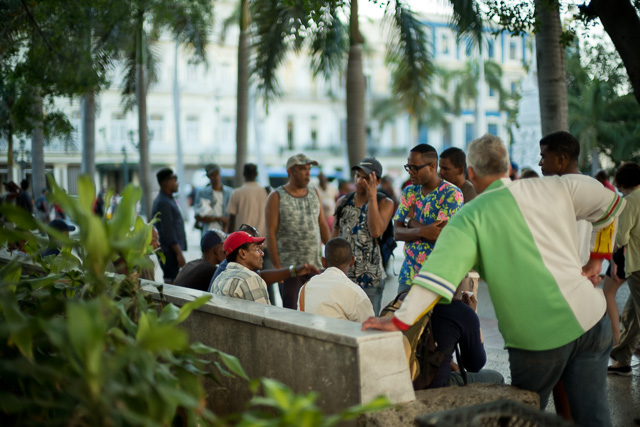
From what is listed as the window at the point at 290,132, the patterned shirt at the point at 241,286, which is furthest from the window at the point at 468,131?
the patterned shirt at the point at 241,286

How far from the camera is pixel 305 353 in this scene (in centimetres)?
402

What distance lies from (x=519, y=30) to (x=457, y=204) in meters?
3.18

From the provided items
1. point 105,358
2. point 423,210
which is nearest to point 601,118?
point 423,210

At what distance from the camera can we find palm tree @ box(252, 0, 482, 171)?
16.5 meters

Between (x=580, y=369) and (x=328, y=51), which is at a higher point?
(x=328, y=51)

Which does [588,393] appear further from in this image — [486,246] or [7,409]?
[7,409]

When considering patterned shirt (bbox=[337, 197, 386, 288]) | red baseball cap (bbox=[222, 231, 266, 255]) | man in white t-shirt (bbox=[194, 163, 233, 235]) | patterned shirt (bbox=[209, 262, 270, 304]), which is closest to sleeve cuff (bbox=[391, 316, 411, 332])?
patterned shirt (bbox=[209, 262, 270, 304])

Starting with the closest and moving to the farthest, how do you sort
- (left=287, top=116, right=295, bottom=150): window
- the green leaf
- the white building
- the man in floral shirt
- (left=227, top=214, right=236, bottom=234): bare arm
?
the green leaf → the man in floral shirt → (left=227, top=214, right=236, bottom=234): bare arm → the white building → (left=287, top=116, right=295, bottom=150): window

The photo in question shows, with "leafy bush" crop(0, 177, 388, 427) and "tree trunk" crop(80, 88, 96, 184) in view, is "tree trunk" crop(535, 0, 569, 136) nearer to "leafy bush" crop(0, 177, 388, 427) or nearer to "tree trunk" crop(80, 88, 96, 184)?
"leafy bush" crop(0, 177, 388, 427)

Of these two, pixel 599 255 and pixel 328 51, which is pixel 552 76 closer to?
pixel 599 255

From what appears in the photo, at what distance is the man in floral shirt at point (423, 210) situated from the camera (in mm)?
5941

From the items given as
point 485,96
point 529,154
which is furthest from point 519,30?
point 485,96

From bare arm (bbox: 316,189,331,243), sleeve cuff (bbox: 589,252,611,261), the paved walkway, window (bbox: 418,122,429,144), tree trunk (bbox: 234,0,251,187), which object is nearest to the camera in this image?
sleeve cuff (bbox: 589,252,611,261)

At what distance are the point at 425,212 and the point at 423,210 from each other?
0.03 meters
